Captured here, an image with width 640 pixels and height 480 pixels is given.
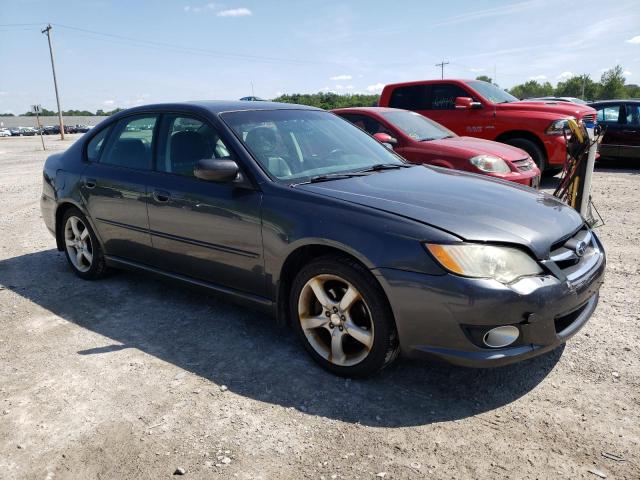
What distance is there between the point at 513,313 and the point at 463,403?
607 mm

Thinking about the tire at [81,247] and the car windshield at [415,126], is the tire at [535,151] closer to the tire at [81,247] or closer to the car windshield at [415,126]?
the car windshield at [415,126]

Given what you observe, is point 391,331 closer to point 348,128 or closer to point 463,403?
point 463,403

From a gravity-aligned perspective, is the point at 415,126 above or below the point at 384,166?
above

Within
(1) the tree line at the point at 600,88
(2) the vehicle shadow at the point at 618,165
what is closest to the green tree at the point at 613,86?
(1) the tree line at the point at 600,88

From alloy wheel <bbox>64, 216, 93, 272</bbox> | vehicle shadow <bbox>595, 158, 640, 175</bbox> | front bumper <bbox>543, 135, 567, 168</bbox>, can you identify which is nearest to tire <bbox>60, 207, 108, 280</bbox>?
alloy wheel <bbox>64, 216, 93, 272</bbox>

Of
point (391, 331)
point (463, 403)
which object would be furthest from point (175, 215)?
point (463, 403)

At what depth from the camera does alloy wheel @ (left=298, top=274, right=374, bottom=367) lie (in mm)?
2863

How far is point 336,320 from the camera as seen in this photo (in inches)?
116

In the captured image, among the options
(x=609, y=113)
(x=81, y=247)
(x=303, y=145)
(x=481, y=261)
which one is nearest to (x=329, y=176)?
(x=303, y=145)

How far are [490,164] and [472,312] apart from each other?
4389 millimetres

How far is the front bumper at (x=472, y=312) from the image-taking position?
246cm

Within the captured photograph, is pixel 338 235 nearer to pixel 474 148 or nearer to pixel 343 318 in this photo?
pixel 343 318

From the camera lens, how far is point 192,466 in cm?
232

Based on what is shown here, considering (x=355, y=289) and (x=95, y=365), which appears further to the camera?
(x=95, y=365)
